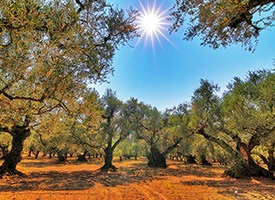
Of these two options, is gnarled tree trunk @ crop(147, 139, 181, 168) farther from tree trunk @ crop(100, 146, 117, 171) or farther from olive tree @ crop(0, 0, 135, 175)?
olive tree @ crop(0, 0, 135, 175)

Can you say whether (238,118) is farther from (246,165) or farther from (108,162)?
(108,162)

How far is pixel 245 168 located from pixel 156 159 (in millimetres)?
16959

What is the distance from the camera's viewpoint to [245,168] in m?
18.3

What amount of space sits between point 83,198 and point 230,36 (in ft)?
29.5

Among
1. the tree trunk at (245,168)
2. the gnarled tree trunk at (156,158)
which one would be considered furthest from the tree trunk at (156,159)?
the tree trunk at (245,168)

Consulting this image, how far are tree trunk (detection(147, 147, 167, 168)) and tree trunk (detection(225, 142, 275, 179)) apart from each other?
584 inches

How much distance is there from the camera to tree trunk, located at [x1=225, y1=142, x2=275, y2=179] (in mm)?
18109

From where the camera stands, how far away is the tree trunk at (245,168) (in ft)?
59.4

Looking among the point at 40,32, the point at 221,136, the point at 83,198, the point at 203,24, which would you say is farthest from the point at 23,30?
the point at 221,136

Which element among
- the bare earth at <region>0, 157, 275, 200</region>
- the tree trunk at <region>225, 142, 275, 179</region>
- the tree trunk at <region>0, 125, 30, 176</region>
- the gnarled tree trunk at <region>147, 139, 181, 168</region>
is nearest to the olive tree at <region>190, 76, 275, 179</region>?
the tree trunk at <region>225, 142, 275, 179</region>

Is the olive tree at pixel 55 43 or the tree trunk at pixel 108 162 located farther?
the tree trunk at pixel 108 162

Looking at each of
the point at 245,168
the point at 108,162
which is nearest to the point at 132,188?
the point at 245,168

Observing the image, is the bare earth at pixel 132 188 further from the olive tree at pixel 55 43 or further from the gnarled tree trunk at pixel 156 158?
the gnarled tree trunk at pixel 156 158

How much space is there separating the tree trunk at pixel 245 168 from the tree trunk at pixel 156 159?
14.8 meters
